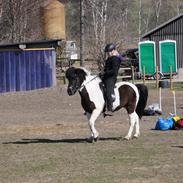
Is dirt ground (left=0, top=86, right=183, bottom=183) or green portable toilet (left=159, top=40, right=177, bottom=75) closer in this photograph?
dirt ground (left=0, top=86, right=183, bottom=183)

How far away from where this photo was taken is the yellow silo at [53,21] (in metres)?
60.5

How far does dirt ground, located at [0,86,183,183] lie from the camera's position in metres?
10.9

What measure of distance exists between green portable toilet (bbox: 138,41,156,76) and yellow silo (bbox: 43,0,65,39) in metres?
13.3

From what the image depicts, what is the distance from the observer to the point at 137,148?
14070 mm

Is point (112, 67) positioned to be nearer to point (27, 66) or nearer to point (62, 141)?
point (62, 141)

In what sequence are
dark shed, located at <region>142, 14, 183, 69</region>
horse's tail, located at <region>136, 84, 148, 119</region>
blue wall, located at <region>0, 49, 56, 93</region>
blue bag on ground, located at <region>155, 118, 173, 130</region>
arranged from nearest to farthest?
horse's tail, located at <region>136, 84, 148, 119</region> → blue bag on ground, located at <region>155, 118, 173, 130</region> → blue wall, located at <region>0, 49, 56, 93</region> → dark shed, located at <region>142, 14, 183, 69</region>

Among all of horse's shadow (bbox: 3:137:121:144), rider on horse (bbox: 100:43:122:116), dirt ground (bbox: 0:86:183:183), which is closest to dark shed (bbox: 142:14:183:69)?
dirt ground (bbox: 0:86:183:183)

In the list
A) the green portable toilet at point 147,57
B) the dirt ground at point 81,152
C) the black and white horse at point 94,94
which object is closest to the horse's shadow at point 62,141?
the dirt ground at point 81,152

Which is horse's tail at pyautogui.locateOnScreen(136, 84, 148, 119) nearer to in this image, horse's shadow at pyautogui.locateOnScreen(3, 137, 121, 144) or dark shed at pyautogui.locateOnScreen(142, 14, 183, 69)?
horse's shadow at pyautogui.locateOnScreen(3, 137, 121, 144)

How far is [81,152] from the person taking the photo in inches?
540

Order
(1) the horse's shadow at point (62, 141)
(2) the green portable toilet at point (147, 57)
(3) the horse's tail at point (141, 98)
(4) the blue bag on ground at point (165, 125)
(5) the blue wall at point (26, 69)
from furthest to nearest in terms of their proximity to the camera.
Answer: (2) the green portable toilet at point (147, 57) → (5) the blue wall at point (26, 69) → (4) the blue bag on ground at point (165, 125) → (3) the horse's tail at point (141, 98) → (1) the horse's shadow at point (62, 141)

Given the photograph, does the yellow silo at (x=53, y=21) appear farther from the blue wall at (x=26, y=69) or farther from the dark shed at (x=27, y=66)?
the blue wall at (x=26, y=69)

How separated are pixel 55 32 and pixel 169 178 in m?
50.8

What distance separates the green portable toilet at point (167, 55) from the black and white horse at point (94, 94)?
3284cm
